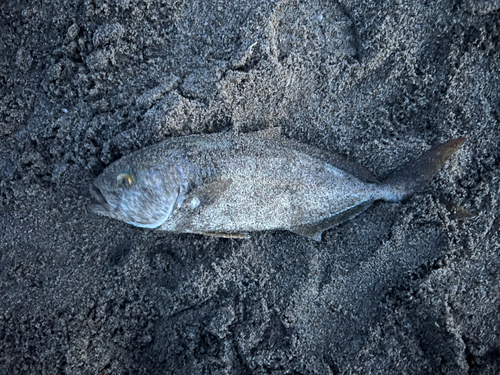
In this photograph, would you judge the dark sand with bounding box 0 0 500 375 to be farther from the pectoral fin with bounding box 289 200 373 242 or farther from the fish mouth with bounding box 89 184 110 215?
the fish mouth with bounding box 89 184 110 215

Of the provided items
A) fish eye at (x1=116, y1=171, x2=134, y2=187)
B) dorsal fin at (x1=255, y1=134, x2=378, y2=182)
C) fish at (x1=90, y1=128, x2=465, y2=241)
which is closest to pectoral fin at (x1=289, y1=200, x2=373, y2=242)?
fish at (x1=90, y1=128, x2=465, y2=241)

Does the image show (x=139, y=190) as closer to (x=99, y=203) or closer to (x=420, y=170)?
(x=99, y=203)

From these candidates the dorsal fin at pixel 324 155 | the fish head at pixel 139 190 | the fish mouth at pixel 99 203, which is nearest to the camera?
the fish head at pixel 139 190

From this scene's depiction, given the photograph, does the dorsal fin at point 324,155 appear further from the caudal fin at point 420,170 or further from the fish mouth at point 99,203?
the fish mouth at point 99,203

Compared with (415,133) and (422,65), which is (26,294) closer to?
(415,133)

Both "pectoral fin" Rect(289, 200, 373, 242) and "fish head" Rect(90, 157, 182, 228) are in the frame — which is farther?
"pectoral fin" Rect(289, 200, 373, 242)

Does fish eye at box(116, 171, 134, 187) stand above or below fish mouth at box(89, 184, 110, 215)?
above

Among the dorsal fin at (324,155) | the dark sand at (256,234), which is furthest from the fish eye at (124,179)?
the dorsal fin at (324,155)
